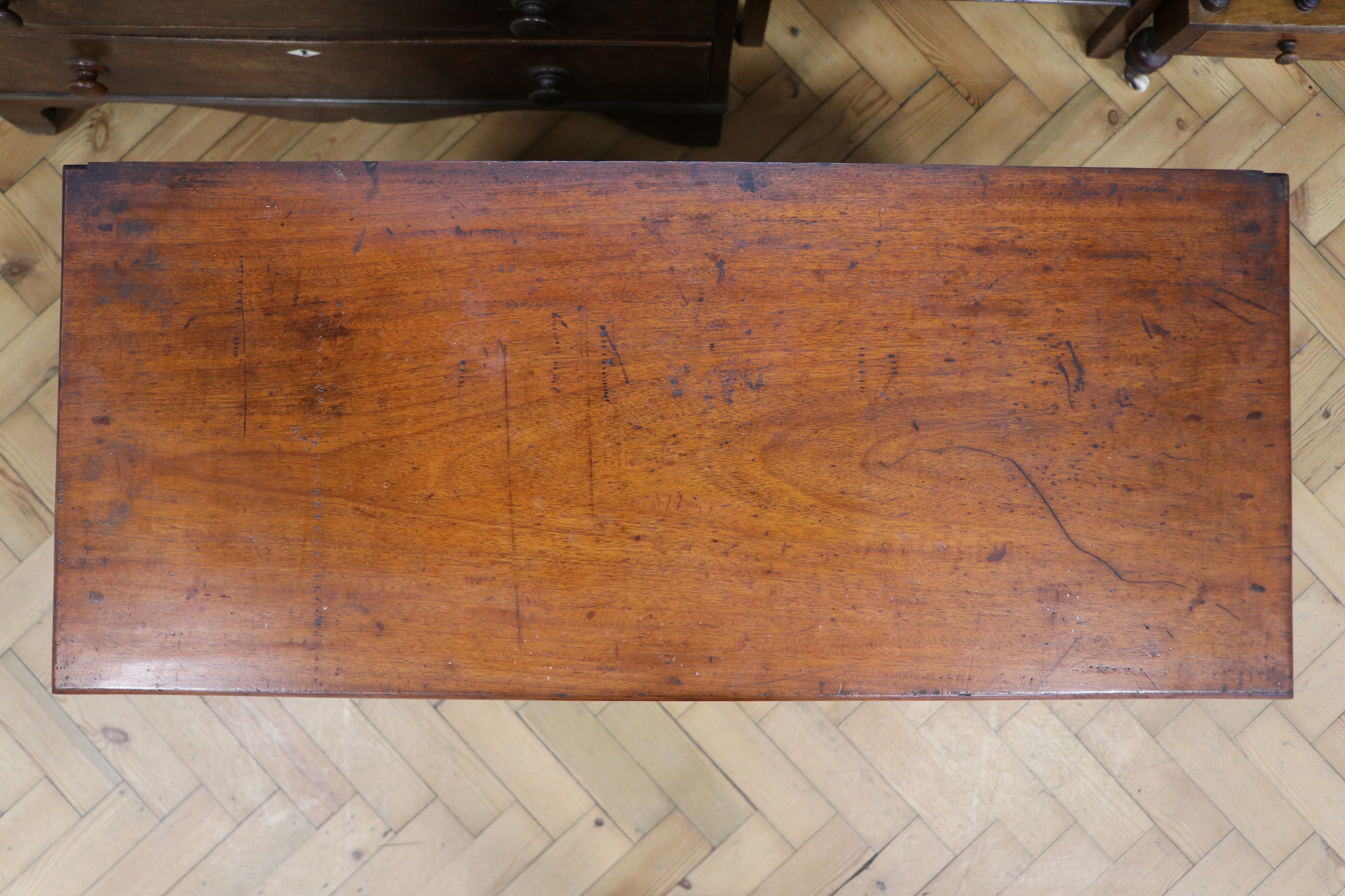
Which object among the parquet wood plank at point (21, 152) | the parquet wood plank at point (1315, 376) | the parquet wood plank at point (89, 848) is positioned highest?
the parquet wood plank at point (21, 152)

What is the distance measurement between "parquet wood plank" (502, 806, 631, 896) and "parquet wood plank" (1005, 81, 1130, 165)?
1315mm

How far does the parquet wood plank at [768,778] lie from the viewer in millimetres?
1348

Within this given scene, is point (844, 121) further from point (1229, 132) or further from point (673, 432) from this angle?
point (673, 432)

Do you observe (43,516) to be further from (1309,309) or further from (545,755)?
(1309,309)

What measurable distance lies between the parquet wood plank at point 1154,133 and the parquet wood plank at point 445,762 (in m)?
1.45

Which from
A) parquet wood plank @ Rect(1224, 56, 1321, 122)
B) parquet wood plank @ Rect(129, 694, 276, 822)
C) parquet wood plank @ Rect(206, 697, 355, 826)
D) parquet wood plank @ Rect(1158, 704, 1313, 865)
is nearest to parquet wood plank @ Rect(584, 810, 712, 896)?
parquet wood plank @ Rect(206, 697, 355, 826)

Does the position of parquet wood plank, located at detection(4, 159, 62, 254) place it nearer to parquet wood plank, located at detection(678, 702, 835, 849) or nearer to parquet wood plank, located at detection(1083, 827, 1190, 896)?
parquet wood plank, located at detection(678, 702, 835, 849)

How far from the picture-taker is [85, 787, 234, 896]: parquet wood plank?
1333 millimetres

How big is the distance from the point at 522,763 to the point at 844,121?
3.96 ft

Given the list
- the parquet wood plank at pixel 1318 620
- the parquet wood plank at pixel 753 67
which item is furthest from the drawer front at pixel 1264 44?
the parquet wood plank at pixel 1318 620

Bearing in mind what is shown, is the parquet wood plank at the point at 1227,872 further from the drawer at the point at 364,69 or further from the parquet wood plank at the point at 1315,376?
the drawer at the point at 364,69

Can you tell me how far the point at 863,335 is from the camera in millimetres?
925

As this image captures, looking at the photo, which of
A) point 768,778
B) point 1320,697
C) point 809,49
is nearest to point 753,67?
point 809,49

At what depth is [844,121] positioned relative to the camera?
138cm
